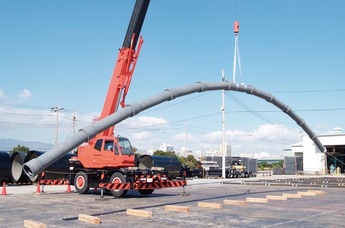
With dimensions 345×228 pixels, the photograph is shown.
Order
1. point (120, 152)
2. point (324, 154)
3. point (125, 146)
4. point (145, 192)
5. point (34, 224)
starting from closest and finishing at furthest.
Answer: point (34, 224), point (120, 152), point (125, 146), point (145, 192), point (324, 154)

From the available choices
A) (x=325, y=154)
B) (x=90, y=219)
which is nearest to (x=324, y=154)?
(x=325, y=154)

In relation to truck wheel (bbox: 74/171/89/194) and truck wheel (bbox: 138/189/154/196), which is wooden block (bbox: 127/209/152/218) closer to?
truck wheel (bbox: 138/189/154/196)

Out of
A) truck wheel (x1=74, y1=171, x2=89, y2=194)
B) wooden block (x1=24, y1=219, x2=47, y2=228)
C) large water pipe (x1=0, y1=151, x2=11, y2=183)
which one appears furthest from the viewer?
large water pipe (x1=0, y1=151, x2=11, y2=183)

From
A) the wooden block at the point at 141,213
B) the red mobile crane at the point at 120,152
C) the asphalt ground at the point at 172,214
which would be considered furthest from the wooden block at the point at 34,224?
the red mobile crane at the point at 120,152

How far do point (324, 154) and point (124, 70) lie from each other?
5329cm

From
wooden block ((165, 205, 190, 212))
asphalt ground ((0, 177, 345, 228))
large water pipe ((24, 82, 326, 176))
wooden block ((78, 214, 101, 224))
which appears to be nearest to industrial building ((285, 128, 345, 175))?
large water pipe ((24, 82, 326, 176))

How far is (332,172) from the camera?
67.2m

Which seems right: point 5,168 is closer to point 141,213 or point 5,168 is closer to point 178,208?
point 178,208

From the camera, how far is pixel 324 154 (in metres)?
67.6

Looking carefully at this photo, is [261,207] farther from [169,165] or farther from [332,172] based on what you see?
[332,172]

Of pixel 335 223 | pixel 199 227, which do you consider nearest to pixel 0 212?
pixel 199 227

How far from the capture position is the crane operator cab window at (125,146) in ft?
72.4

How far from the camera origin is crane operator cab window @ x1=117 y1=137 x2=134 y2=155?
869 inches

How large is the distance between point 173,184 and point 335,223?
33.5 feet
